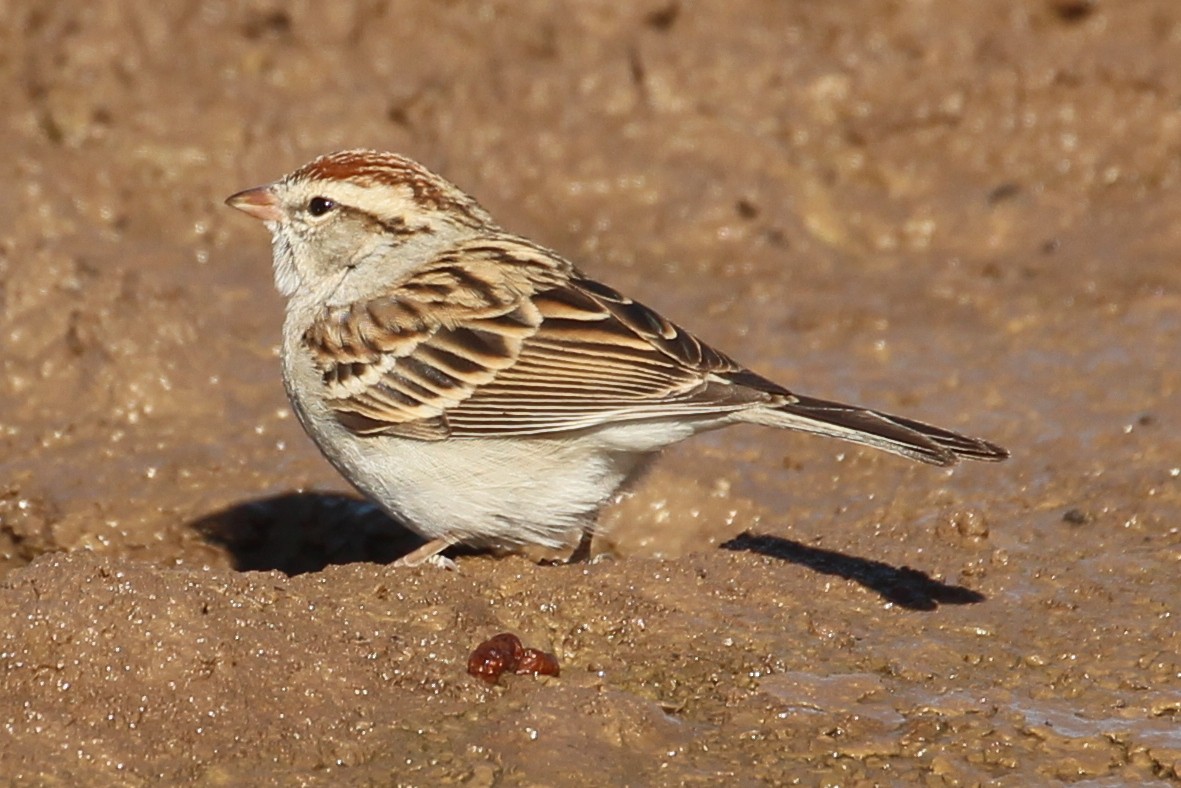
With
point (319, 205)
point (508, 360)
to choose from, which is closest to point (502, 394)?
point (508, 360)

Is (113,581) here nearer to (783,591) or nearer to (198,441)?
(783,591)

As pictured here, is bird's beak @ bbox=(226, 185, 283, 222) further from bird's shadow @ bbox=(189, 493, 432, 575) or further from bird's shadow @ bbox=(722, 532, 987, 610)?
bird's shadow @ bbox=(722, 532, 987, 610)

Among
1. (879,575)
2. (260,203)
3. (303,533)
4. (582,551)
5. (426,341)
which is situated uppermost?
(260,203)

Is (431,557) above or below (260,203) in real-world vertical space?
below

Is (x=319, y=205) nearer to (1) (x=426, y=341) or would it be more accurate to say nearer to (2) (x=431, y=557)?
(1) (x=426, y=341)

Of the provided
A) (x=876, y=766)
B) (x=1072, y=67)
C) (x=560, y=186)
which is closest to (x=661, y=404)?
(x=876, y=766)

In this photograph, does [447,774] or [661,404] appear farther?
[661,404]

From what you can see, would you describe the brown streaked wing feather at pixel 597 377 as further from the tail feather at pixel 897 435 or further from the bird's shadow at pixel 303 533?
the bird's shadow at pixel 303 533

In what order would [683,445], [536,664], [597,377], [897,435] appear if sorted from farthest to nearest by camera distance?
[683,445] → [597,377] → [897,435] → [536,664]
